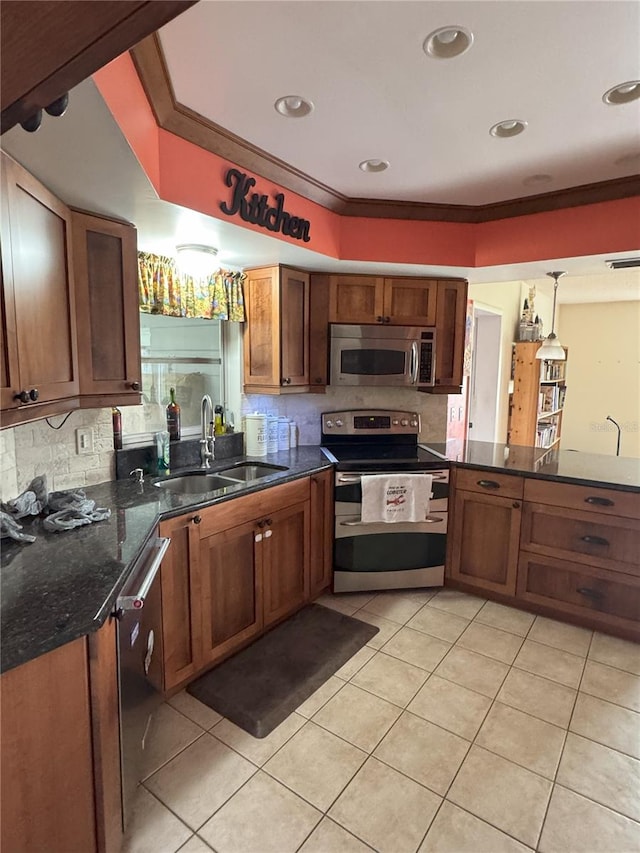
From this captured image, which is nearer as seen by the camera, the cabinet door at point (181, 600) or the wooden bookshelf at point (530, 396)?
the cabinet door at point (181, 600)

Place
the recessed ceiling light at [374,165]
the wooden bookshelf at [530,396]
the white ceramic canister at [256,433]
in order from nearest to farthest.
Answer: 1. the recessed ceiling light at [374,165]
2. the white ceramic canister at [256,433]
3. the wooden bookshelf at [530,396]

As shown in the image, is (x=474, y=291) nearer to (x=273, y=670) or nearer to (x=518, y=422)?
(x=518, y=422)

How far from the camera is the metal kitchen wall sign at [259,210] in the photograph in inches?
81.6

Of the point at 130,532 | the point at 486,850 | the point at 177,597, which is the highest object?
the point at 130,532

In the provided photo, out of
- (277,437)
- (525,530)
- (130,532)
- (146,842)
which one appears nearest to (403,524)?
(525,530)

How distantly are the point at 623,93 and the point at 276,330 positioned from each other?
1.97 metres

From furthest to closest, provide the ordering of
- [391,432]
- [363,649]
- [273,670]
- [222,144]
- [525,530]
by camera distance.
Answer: [391,432], [525,530], [363,649], [273,670], [222,144]

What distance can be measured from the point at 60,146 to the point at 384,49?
1042 mm

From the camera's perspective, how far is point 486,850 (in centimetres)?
146

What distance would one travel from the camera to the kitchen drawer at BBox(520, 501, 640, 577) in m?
2.53

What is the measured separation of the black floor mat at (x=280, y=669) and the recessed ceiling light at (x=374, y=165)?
251 cm

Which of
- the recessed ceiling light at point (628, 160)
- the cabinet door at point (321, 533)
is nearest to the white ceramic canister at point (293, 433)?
the cabinet door at point (321, 533)

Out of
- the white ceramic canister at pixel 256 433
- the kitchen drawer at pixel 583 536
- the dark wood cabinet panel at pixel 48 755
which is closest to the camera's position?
the dark wood cabinet panel at pixel 48 755

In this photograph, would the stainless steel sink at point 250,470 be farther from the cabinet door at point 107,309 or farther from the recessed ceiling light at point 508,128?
the recessed ceiling light at point 508,128
